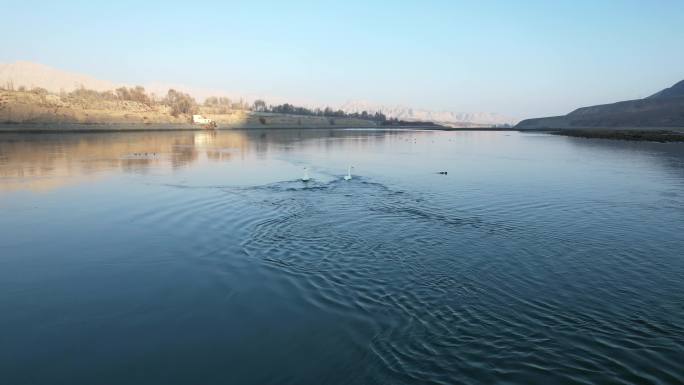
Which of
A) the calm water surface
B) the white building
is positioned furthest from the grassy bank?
the calm water surface

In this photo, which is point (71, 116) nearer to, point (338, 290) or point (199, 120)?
point (199, 120)

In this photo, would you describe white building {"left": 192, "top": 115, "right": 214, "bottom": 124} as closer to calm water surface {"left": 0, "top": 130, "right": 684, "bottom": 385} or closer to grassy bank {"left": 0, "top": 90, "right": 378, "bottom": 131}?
grassy bank {"left": 0, "top": 90, "right": 378, "bottom": 131}

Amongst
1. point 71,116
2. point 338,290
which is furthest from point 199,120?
point 338,290

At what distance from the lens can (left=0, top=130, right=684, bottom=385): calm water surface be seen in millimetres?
7059

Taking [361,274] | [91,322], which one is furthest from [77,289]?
[361,274]

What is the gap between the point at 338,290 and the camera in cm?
1003

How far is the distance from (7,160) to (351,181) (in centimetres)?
3169

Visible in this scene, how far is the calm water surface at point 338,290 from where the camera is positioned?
706cm

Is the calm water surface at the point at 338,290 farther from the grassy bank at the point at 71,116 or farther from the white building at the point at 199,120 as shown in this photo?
the white building at the point at 199,120

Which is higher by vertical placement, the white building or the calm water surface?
the white building

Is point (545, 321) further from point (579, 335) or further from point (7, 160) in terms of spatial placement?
point (7, 160)

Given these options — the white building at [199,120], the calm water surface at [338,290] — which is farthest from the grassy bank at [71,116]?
the calm water surface at [338,290]

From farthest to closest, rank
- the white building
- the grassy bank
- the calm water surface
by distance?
the white building < the grassy bank < the calm water surface

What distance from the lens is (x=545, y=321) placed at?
8539mm
